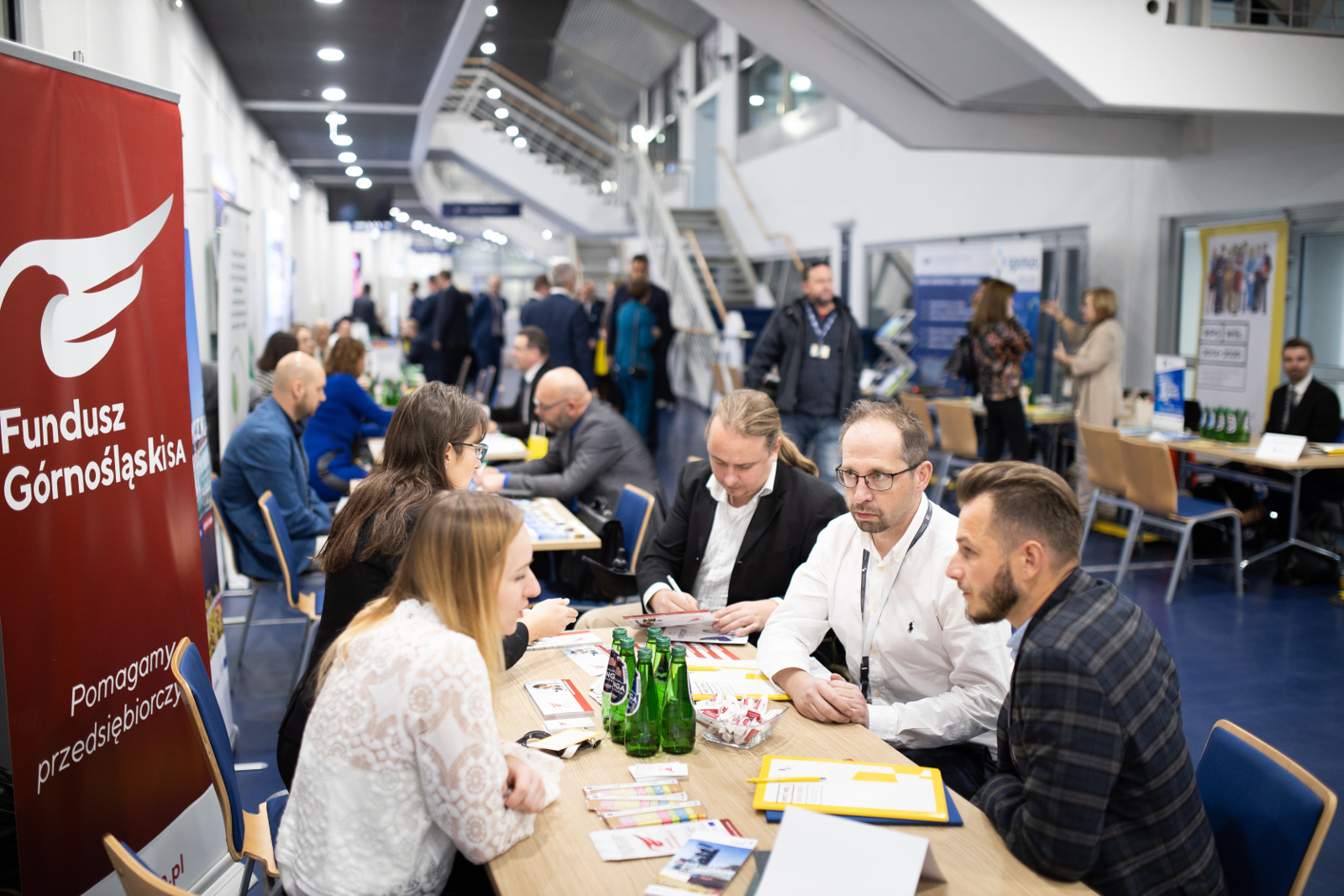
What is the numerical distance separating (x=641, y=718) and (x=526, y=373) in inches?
203

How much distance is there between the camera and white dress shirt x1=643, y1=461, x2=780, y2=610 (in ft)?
9.88

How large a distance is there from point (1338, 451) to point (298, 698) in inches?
234

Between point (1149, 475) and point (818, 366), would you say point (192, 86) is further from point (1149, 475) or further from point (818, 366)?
point (1149, 475)

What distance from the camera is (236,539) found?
4.24 metres

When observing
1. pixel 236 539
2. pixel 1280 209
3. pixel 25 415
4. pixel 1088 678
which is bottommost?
pixel 236 539

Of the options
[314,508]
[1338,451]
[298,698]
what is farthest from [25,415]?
[1338,451]

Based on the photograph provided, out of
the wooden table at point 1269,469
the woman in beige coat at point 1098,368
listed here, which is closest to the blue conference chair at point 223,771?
the wooden table at point 1269,469

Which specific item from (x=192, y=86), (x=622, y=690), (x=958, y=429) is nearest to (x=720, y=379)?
(x=958, y=429)

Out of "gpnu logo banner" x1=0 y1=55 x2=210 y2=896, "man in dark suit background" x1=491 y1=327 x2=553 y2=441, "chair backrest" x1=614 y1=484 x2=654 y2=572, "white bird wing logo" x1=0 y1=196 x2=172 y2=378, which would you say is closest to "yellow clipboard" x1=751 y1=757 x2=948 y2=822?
"gpnu logo banner" x1=0 y1=55 x2=210 y2=896

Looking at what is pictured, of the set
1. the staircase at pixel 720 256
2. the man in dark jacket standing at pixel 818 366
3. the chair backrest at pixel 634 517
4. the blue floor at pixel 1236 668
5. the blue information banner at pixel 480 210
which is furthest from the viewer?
the blue information banner at pixel 480 210

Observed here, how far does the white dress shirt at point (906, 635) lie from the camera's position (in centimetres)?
225

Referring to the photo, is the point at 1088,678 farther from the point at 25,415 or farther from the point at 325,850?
the point at 25,415

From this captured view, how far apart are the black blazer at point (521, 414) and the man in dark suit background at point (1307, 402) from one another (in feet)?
15.4

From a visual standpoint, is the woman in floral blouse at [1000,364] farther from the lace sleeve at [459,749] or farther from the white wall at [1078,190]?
the lace sleeve at [459,749]
